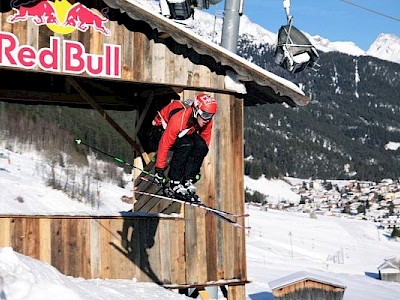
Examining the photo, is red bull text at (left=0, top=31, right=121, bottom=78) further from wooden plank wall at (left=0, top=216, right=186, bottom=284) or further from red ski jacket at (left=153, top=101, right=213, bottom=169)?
wooden plank wall at (left=0, top=216, right=186, bottom=284)

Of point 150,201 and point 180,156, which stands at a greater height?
point 180,156

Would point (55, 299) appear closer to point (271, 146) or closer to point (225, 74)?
point (225, 74)

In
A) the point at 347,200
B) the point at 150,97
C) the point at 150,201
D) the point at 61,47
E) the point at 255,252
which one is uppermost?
the point at 61,47

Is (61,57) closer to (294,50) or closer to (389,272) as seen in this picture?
(294,50)

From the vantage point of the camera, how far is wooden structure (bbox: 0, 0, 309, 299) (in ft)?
39.4

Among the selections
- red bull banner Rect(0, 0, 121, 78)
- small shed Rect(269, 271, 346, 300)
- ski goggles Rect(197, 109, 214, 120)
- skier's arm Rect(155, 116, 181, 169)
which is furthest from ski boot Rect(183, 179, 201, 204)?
small shed Rect(269, 271, 346, 300)

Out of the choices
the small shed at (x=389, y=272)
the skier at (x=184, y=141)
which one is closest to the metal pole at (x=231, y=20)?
the skier at (x=184, y=141)

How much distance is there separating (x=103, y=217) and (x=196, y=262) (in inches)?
69.8

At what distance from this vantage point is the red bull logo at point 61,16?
39.2ft

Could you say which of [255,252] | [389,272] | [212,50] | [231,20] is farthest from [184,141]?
[255,252]

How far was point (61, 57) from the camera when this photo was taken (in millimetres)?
12102

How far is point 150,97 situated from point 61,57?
2804 millimetres

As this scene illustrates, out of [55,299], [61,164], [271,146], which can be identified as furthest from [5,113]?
[271,146]

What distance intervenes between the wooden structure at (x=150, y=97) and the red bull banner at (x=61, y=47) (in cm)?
2
